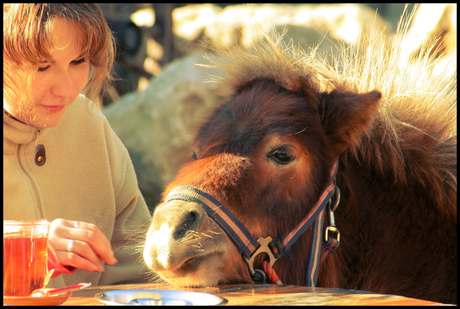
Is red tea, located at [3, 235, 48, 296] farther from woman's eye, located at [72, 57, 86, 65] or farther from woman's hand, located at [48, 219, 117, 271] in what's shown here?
woman's eye, located at [72, 57, 86, 65]

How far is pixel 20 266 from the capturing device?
3.84 feet

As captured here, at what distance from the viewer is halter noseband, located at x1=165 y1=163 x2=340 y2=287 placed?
6.01 feet

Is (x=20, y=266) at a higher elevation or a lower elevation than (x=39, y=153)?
lower

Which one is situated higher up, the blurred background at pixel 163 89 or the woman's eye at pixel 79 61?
the blurred background at pixel 163 89

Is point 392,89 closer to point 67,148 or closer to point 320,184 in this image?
point 320,184

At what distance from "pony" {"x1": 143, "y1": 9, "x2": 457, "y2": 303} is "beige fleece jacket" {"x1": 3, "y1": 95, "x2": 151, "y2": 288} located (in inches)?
18.8

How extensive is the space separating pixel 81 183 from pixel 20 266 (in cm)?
120

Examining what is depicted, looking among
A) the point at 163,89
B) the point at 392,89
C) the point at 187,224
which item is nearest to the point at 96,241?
the point at 187,224

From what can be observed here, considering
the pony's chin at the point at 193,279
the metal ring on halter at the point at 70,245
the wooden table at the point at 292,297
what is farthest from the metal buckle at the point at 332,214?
the metal ring on halter at the point at 70,245

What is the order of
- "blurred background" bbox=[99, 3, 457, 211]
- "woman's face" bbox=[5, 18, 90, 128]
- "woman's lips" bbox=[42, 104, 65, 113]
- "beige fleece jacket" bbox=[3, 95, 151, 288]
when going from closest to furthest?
"woman's face" bbox=[5, 18, 90, 128] → "woman's lips" bbox=[42, 104, 65, 113] → "beige fleece jacket" bbox=[3, 95, 151, 288] → "blurred background" bbox=[99, 3, 457, 211]

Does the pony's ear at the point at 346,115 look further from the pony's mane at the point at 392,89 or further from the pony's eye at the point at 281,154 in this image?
the pony's eye at the point at 281,154

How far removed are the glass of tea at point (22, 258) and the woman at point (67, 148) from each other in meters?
0.29

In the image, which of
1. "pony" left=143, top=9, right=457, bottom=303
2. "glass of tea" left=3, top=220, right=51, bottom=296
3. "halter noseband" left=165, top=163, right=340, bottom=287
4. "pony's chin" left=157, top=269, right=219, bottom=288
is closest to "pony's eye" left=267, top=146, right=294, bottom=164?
"pony" left=143, top=9, right=457, bottom=303

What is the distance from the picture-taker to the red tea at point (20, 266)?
45.6 inches
